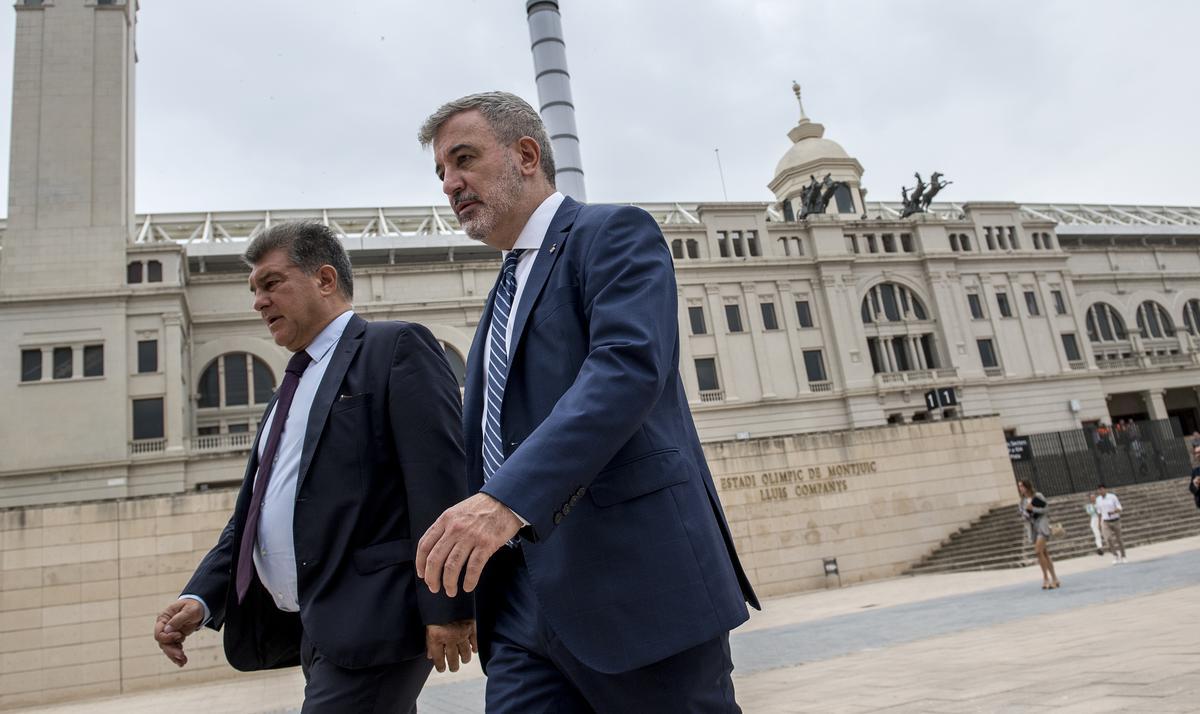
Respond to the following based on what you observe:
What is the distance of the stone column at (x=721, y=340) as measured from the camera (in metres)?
39.8

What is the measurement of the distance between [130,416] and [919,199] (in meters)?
41.2

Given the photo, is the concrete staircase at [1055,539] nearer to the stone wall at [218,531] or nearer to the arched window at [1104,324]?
the stone wall at [218,531]

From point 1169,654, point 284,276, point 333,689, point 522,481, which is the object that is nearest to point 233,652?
point 333,689

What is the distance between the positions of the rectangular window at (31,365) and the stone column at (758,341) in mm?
30174

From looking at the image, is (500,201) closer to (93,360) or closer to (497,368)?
(497,368)

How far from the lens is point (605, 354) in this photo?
174 cm

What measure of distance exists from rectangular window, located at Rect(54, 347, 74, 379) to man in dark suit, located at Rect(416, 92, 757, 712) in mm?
34551

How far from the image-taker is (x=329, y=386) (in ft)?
9.31

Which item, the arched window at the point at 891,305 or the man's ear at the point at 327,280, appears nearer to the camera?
the man's ear at the point at 327,280

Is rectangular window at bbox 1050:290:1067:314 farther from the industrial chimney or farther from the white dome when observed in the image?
the industrial chimney

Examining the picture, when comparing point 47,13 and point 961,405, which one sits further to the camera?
point 961,405

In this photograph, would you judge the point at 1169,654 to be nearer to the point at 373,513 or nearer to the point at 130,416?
the point at 373,513

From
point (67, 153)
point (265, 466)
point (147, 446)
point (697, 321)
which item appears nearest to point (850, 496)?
point (265, 466)

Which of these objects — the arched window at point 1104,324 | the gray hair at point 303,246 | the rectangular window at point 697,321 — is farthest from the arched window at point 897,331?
the gray hair at point 303,246
